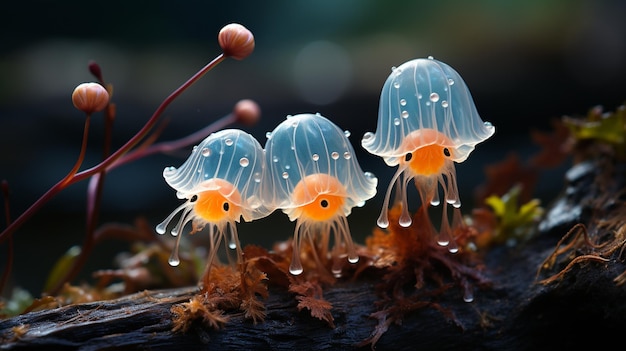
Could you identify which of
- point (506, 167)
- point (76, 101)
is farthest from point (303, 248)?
point (506, 167)

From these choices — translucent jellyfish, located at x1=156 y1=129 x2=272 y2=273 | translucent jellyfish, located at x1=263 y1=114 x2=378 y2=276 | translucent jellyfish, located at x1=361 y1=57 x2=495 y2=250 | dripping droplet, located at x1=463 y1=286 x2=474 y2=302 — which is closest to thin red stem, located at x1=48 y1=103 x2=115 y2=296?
translucent jellyfish, located at x1=156 y1=129 x2=272 y2=273

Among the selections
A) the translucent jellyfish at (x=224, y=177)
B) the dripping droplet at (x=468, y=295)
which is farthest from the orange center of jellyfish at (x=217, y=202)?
the dripping droplet at (x=468, y=295)

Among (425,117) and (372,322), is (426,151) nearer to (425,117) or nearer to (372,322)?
(425,117)

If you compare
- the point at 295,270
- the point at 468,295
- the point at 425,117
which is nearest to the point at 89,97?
the point at 295,270

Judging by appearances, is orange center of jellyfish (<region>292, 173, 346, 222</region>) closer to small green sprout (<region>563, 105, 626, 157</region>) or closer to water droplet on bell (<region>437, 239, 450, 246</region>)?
water droplet on bell (<region>437, 239, 450, 246</region>)

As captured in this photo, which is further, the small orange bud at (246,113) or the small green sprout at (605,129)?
the small orange bud at (246,113)

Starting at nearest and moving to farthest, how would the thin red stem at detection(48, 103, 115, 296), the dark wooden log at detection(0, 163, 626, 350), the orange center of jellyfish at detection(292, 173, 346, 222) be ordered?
1. the dark wooden log at detection(0, 163, 626, 350)
2. the orange center of jellyfish at detection(292, 173, 346, 222)
3. the thin red stem at detection(48, 103, 115, 296)

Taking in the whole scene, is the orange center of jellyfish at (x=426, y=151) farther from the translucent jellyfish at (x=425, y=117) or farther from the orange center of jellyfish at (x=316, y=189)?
the orange center of jellyfish at (x=316, y=189)
